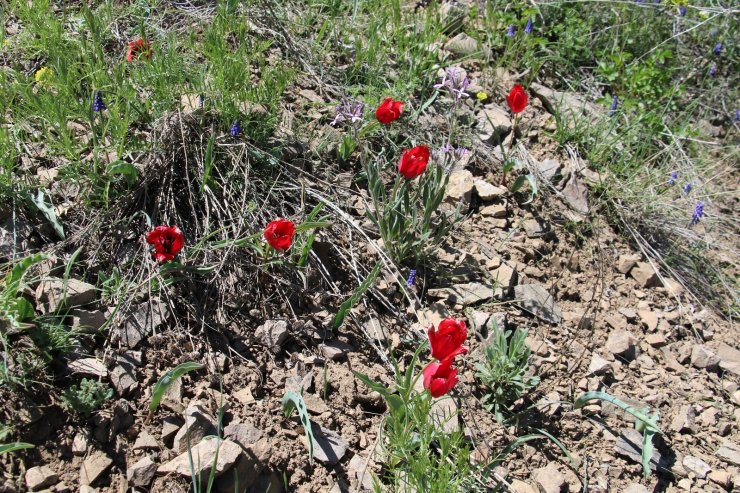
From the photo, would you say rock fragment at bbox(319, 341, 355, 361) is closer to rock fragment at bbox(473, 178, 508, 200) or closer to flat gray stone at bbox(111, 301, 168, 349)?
flat gray stone at bbox(111, 301, 168, 349)

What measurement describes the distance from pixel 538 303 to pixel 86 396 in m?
1.93

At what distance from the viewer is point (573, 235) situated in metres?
3.48

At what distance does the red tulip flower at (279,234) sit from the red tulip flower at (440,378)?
74 cm

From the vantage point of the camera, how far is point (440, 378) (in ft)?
7.30

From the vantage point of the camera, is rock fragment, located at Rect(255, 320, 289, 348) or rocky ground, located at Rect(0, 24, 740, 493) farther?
rock fragment, located at Rect(255, 320, 289, 348)

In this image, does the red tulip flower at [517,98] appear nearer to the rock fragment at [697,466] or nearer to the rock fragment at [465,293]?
the rock fragment at [465,293]

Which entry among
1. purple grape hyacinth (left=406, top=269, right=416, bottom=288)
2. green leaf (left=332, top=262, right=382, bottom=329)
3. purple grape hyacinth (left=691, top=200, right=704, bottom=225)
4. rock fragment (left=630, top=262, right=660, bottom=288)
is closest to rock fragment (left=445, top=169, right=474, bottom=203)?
purple grape hyacinth (left=406, top=269, right=416, bottom=288)

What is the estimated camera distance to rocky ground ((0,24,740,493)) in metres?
2.27

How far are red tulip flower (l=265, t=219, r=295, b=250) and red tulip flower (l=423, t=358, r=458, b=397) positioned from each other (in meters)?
0.74

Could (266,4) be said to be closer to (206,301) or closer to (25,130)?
(25,130)

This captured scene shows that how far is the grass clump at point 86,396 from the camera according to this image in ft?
7.35

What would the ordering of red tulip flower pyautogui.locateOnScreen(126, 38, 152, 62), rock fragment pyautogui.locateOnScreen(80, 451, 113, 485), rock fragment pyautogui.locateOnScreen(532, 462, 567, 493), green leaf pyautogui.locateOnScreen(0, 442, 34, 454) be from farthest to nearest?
red tulip flower pyautogui.locateOnScreen(126, 38, 152, 62)
rock fragment pyautogui.locateOnScreen(532, 462, 567, 493)
rock fragment pyautogui.locateOnScreen(80, 451, 113, 485)
green leaf pyautogui.locateOnScreen(0, 442, 34, 454)

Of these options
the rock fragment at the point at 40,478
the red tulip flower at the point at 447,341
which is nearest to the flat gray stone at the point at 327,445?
the red tulip flower at the point at 447,341

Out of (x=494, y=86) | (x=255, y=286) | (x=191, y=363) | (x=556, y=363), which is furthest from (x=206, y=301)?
(x=494, y=86)
